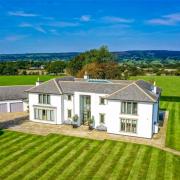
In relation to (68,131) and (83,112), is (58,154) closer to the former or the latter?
(68,131)

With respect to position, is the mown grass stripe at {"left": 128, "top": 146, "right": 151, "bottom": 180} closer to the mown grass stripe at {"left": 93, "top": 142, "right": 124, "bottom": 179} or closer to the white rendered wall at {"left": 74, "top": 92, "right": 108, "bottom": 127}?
the mown grass stripe at {"left": 93, "top": 142, "right": 124, "bottom": 179}

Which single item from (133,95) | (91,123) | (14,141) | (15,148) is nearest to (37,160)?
(15,148)

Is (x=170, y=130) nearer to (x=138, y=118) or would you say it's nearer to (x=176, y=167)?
(x=138, y=118)

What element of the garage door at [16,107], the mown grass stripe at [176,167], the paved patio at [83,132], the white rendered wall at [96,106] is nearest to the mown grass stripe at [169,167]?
the mown grass stripe at [176,167]

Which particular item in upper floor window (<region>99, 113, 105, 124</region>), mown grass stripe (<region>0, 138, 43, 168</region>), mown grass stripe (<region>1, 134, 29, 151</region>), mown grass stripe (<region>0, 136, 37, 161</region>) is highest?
upper floor window (<region>99, 113, 105, 124</region>)

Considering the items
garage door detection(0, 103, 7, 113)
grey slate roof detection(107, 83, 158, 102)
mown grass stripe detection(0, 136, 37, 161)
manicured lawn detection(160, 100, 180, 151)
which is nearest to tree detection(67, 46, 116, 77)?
manicured lawn detection(160, 100, 180, 151)
